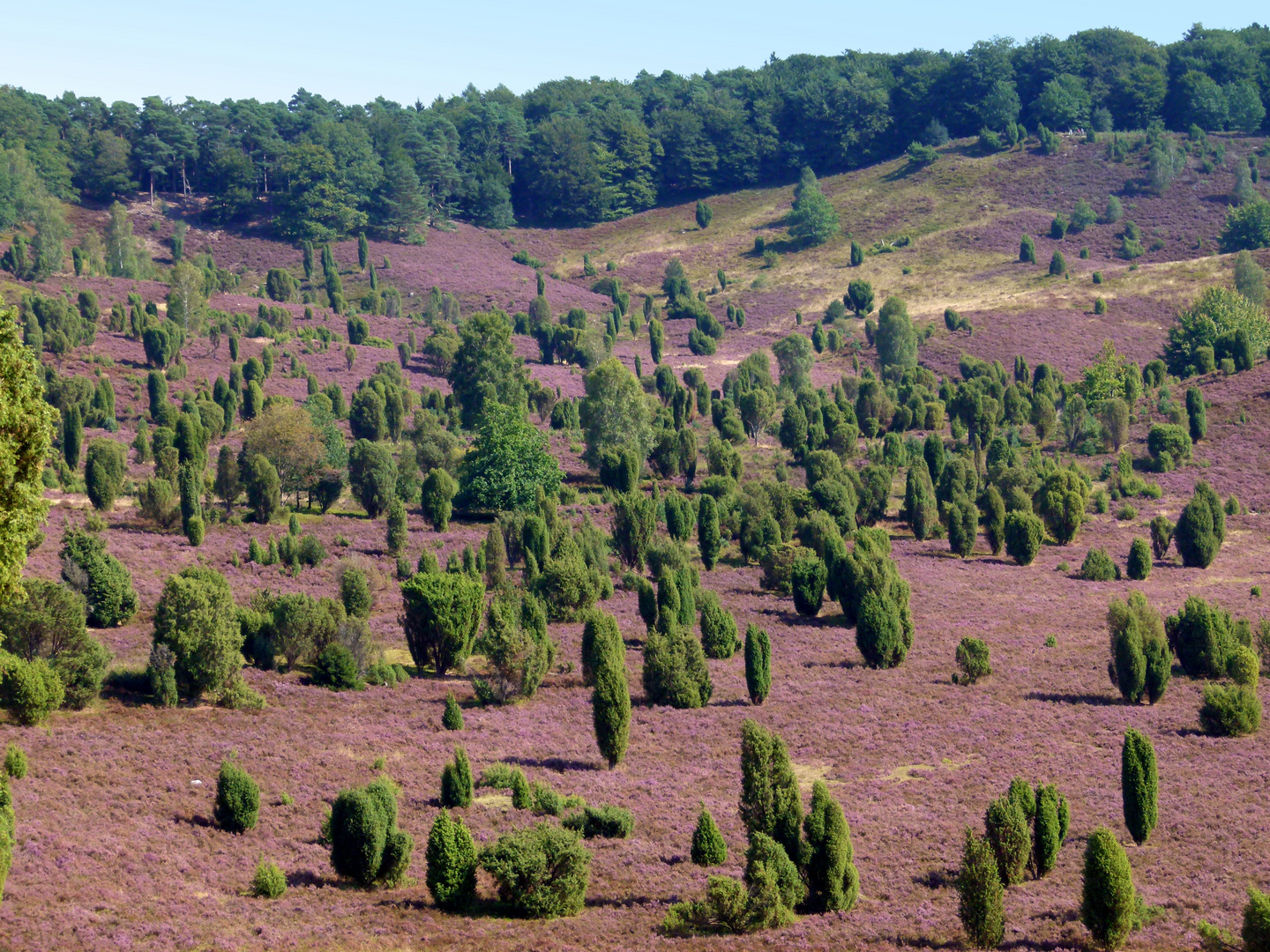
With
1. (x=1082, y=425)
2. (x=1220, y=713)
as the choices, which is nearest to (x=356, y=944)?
(x=1220, y=713)

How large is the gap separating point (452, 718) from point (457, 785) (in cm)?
704

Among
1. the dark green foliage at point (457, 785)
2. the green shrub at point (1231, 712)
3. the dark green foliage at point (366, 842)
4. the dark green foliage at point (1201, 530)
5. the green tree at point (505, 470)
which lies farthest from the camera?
the green tree at point (505, 470)

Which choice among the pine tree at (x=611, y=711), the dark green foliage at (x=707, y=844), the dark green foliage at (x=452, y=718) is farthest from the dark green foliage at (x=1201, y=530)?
the dark green foliage at (x=707, y=844)

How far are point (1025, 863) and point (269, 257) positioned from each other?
426 feet

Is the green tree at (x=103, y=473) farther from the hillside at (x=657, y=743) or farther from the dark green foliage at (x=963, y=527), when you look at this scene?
the dark green foliage at (x=963, y=527)

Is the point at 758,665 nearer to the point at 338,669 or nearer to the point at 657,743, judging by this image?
the point at 657,743

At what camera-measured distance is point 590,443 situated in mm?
80688

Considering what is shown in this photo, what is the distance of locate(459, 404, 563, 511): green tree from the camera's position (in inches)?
2810

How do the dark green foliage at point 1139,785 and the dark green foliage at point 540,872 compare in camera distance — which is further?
the dark green foliage at point 1139,785

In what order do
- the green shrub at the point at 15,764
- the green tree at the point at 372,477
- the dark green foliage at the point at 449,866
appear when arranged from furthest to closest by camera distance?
the green tree at the point at 372,477 < the green shrub at the point at 15,764 < the dark green foliage at the point at 449,866

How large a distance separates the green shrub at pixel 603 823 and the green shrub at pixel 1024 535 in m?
38.5

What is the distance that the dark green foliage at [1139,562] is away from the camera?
6303 cm

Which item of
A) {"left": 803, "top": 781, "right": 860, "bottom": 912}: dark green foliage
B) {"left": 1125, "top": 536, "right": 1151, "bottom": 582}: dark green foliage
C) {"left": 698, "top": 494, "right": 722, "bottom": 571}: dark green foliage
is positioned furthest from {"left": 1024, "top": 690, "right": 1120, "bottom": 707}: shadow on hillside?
{"left": 698, "top": 494, "right": 722, "bottom": 571}: dark green foliage

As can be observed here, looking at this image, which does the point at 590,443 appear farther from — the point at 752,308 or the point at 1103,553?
the point at 752,308
